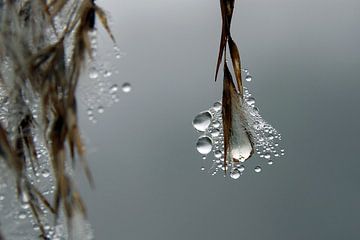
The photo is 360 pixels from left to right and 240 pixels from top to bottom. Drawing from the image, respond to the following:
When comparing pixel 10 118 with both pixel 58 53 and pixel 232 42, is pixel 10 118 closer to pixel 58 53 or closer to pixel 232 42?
pixel 58 53

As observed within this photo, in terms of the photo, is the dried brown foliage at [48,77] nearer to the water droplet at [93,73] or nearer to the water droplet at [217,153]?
the water droplet at [93,73]

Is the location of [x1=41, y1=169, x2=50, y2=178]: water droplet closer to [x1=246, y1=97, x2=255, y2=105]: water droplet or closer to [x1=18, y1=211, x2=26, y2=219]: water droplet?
[x1=18, y1=211, x2=26, y2=219]: water droplet

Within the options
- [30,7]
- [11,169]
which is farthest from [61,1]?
[11,169]

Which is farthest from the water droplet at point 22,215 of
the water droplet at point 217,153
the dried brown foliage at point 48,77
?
the water droplet at point 217,153

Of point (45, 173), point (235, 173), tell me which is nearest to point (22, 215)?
point (45, 173)

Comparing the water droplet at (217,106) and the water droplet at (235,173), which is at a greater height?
the water droplet at (217,106)

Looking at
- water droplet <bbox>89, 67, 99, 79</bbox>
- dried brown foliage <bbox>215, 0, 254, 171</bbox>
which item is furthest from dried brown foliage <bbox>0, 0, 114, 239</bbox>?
dried brown foliage <bbox>215, 0, 254, 171</bbox>

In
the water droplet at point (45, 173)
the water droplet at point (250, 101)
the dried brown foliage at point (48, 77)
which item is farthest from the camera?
the water droplet at point (250, 101)

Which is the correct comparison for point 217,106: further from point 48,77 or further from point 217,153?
point 48,77

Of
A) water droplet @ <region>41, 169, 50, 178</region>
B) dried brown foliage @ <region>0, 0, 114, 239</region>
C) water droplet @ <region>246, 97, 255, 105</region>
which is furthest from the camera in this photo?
water droplet @ <region>246, 97, 255, 105</region>
